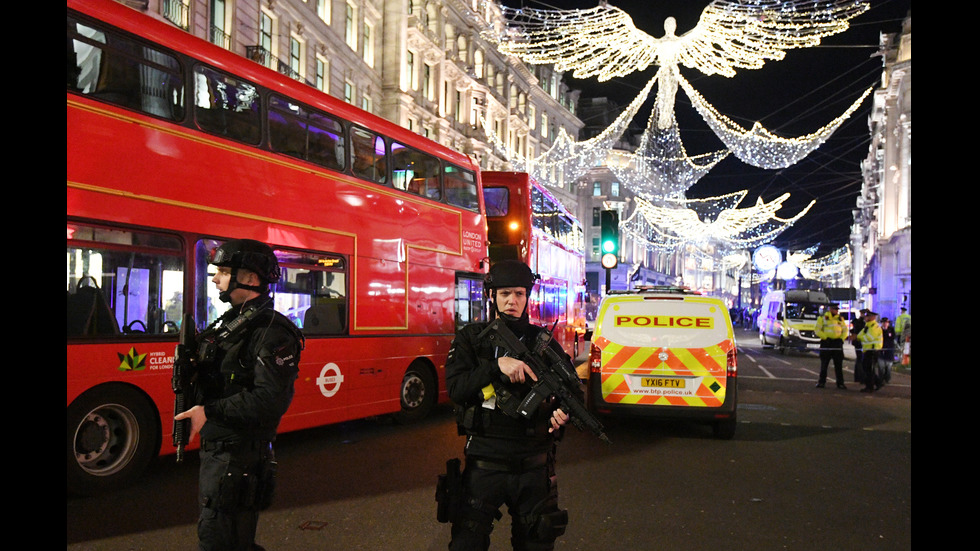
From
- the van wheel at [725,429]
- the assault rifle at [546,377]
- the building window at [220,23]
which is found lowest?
the van wheel at [725,429]

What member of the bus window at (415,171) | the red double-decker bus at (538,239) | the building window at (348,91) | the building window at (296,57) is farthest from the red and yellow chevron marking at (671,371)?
the building window at (348,91)

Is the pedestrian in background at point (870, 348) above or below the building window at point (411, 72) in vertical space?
below

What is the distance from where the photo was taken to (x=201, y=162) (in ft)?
23.1

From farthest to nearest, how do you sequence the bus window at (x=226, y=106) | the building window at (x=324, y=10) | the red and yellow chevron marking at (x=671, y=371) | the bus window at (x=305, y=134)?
1. the building window at (x=324, y=10)
2. the red and yellow chevron marking at (x=671, y=371)
3. the bus window at (x=305, y=134)
4. the bus window at (x=226, y=106)

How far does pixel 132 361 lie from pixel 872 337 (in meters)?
14.0

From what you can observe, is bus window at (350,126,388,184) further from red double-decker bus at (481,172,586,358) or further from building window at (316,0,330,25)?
→ building window at (316,0,330,25)

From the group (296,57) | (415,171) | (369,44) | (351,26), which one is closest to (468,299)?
(415,171)

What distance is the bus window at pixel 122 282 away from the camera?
19.5ft

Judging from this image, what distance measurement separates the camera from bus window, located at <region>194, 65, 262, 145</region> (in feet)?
23.3

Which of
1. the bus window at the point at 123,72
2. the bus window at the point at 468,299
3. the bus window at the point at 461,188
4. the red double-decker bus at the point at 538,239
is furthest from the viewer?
the red double-decker bus at the point at 538,239

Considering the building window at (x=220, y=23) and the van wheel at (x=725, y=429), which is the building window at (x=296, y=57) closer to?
the building window at (x=220, y=23)

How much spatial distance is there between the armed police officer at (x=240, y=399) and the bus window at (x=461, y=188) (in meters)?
7.68
